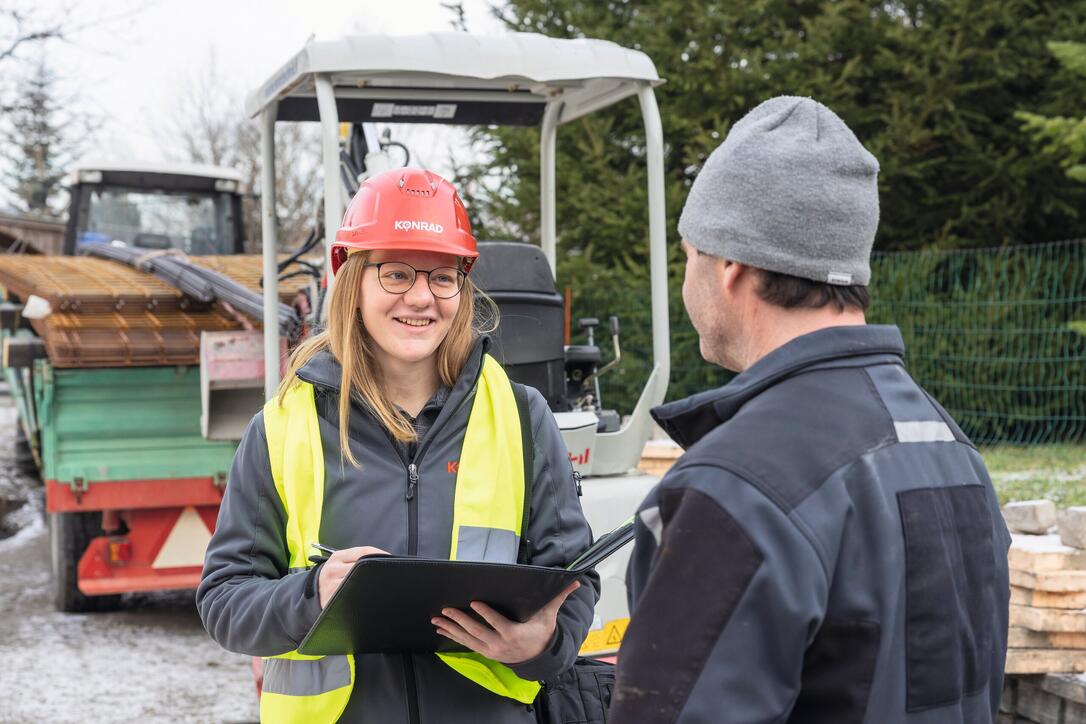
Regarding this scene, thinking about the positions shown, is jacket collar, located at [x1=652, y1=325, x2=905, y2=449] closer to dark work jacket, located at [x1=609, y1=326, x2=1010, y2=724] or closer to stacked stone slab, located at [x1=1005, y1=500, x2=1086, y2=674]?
dark work jacket, located at [x1=609, y1=326, x2=1010, y2=724]

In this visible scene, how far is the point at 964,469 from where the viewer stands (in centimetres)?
143

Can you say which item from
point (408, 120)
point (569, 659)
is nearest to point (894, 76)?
point (408, 120)

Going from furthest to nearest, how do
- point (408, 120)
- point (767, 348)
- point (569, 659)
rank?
1. point (408, 120)
2. point (569, 659)
3. point (767, 348)

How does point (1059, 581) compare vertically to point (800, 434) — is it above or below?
below

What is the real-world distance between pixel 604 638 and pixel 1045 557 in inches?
64.0

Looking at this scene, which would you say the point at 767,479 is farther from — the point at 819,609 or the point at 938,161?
the point at 938,161

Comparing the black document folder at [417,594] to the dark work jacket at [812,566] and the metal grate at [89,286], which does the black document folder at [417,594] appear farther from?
the metal grate at [89,286]

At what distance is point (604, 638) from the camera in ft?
12.7

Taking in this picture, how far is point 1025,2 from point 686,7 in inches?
117

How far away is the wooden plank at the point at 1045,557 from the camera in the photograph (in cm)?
412

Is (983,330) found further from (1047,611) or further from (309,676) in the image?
(309,676)

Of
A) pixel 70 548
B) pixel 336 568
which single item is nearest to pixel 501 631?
pixel 336 568

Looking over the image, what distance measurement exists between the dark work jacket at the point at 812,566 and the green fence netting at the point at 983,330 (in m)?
8.40

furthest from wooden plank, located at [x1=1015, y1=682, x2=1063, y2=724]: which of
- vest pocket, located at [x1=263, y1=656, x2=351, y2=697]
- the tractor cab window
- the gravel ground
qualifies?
the tractor cab window
